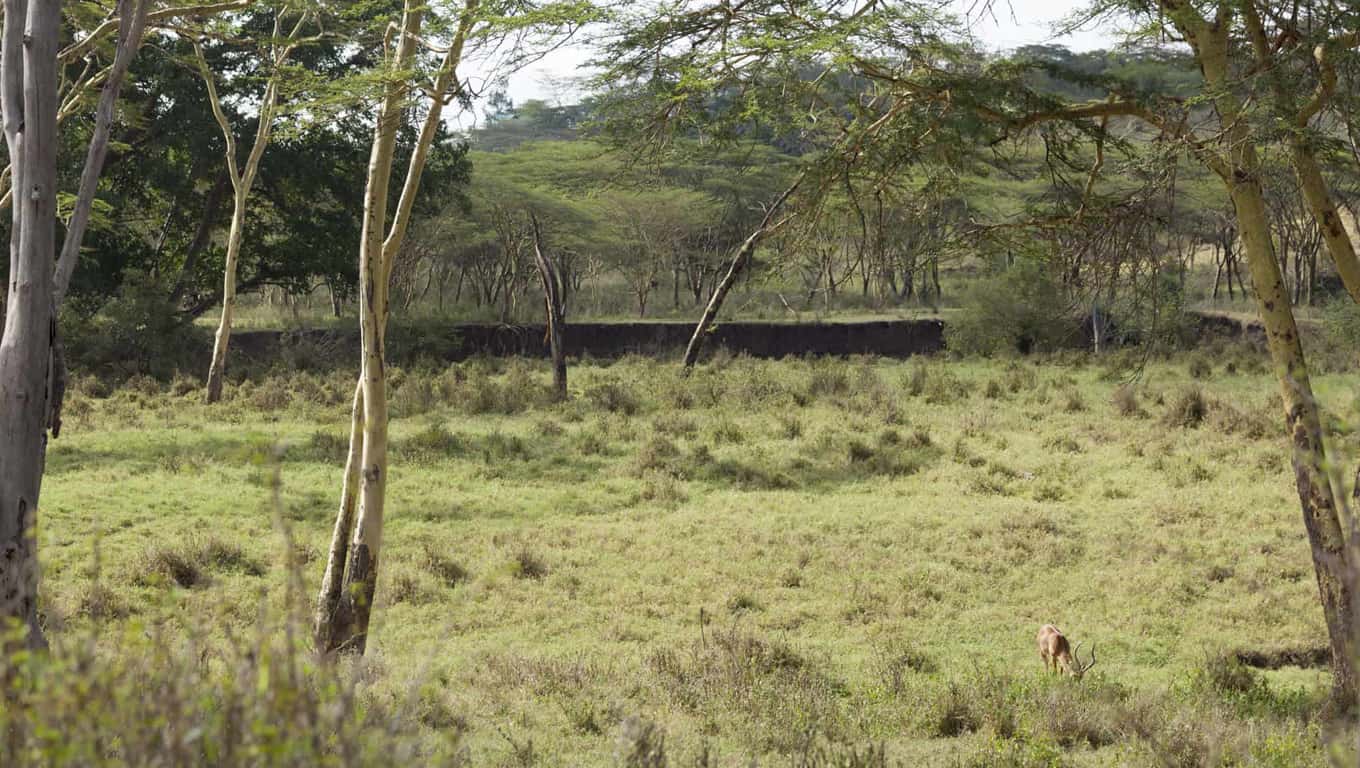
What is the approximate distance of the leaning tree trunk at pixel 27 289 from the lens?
5.22 meters

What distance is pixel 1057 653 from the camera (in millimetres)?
7168

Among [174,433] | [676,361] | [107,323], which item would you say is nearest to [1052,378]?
[676,361]

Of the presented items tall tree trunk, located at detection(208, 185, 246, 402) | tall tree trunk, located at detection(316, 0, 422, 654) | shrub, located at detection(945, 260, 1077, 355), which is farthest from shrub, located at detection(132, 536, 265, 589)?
shrub, located at detection(945, 260, 1077, 355)

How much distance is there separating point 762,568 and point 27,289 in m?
6.27

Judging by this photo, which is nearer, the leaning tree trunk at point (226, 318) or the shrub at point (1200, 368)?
the leaning tree trunk at point (226, 318)

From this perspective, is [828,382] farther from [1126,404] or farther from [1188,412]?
[1188,412]

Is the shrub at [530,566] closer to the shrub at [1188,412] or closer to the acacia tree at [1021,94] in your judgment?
the acacia tree at [1021,94]

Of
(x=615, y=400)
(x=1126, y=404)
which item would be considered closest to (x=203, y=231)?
(x=615, y=400)

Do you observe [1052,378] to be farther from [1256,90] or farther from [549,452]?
[1256,90]

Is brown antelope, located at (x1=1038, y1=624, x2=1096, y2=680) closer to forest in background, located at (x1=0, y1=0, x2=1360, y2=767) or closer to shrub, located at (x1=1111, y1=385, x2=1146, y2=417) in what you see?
forest in background, located at (x1=0, y1=0, x2=1360, y2=767)

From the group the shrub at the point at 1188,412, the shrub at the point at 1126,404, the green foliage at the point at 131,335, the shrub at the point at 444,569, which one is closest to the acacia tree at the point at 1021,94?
the shrub at the point at 444,569

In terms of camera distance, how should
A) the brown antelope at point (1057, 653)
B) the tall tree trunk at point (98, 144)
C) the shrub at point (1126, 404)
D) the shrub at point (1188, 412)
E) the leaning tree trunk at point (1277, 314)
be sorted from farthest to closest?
the shrub at point (1126, 404), the shrub at point (1188, 412), the brown antelope at point (1057, 653), the leaning tree trunk at point (1277, 314), the tall tree trunk at point (98, 144)

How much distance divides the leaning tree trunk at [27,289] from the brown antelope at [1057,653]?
533 centimetres

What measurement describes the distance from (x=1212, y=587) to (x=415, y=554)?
21.4ft
